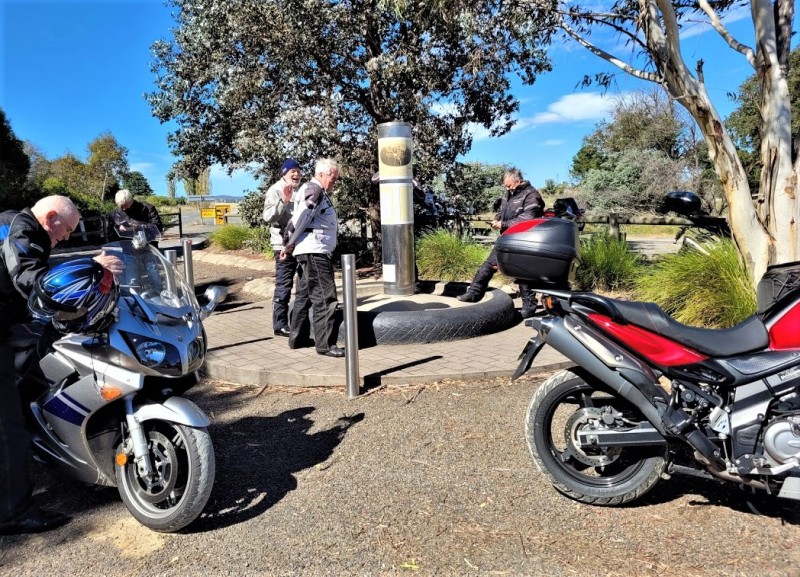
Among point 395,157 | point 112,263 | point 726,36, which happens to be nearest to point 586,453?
point 112,263

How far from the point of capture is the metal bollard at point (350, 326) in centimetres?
484

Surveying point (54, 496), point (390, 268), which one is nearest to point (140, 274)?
point (54, 496)

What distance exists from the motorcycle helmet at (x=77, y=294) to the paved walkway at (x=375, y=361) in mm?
2633

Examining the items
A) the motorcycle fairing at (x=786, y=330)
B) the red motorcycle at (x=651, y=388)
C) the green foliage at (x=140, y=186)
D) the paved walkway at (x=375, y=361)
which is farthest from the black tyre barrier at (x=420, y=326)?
the green foliage at (x=140, y=186)

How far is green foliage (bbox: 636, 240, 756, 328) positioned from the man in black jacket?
1551 mm

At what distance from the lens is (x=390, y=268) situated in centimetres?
797

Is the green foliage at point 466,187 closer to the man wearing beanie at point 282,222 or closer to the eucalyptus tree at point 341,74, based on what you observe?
the eucalyptus tree at point 341,74

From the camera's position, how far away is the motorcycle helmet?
2701 millimetres

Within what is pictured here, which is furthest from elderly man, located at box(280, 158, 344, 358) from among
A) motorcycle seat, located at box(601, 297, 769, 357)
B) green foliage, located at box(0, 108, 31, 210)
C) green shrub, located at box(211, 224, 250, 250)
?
green foliage, located at box(0, 108, 31, 210)

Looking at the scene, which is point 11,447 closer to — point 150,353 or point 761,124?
point 150,353

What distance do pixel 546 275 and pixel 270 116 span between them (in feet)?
33.6

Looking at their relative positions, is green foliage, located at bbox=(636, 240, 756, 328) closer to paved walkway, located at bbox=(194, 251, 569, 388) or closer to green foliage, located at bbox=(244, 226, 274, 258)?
paved walkway, located at bbox=(194, 251, 569, 388)

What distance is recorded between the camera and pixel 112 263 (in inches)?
116

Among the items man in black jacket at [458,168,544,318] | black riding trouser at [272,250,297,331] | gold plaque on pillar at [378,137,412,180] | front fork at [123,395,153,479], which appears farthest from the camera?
gold plaque on pillar at [378,137,412,180]
